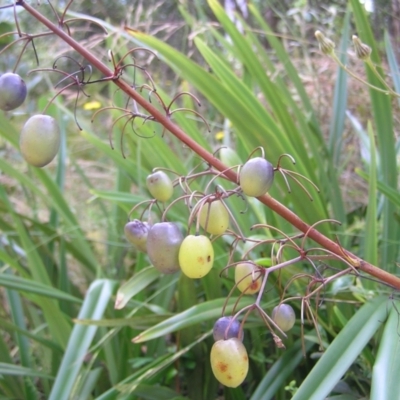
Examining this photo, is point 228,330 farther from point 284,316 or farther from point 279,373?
point 279,373

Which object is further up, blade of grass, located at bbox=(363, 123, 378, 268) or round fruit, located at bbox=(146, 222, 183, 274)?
round fruit, located at bbox=(146, 222, 183, 274)

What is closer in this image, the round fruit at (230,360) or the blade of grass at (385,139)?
the round fruit at (230,360)

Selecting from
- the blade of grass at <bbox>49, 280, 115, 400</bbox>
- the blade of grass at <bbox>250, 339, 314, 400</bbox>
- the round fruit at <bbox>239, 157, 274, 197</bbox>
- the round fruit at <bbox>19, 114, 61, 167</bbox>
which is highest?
the round fruit at <bbox>19, 114, 61, 167</bbox>

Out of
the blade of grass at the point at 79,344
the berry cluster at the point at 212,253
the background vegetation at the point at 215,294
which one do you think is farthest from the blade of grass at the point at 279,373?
the berry cluster at the point at 212,253

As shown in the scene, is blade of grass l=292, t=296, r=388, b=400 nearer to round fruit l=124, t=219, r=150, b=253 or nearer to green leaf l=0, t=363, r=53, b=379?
round fruit l=124, t=219, r=150, b=253

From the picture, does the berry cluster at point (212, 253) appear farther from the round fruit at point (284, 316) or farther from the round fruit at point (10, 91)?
the round fruit at point (10, 91)

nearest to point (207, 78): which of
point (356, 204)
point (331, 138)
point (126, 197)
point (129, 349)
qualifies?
point (126, 197)

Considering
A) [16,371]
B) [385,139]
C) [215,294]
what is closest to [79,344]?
[16,371]

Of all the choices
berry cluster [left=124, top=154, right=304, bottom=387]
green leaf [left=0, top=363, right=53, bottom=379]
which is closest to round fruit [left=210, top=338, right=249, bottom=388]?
berry cluster [left=124, top=154, right=304, bottom=387]
